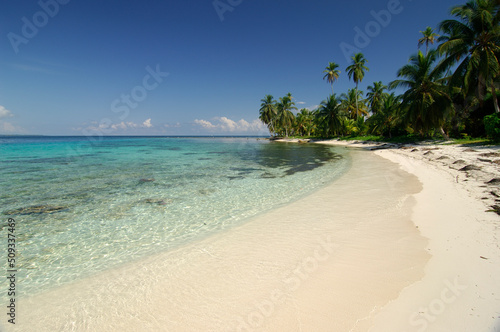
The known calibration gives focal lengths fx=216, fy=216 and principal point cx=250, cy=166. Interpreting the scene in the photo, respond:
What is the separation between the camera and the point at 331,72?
5638cm

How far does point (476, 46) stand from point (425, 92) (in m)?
6.02

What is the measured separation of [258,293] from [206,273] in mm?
1103

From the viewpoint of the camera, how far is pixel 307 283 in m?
3.43

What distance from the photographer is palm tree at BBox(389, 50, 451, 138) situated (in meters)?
24.5

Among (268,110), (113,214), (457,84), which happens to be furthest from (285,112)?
(113,214)

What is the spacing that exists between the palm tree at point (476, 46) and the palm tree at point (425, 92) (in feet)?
6.74

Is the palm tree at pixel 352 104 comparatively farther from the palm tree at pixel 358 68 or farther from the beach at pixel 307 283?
the beach at pixel 307 283

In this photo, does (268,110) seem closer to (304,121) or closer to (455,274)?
(304,121)

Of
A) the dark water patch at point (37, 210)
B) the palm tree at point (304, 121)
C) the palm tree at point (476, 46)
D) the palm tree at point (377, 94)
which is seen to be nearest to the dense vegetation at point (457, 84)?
the palm tree at point (476, 46)

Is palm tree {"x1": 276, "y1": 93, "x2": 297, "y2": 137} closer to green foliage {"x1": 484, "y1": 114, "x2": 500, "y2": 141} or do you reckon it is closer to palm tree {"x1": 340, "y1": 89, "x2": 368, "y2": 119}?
palm tree {"x1": 340, "y1": 89, "x2": 368, "y2": 119}

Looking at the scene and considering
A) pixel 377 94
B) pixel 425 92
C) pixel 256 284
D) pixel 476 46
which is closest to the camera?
pixel 256 284

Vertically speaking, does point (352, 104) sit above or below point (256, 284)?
above

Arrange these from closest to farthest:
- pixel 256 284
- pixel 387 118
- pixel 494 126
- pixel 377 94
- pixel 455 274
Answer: pixel 455 274, pixel 256 284, pixel 494 126, pixel 387 118, pixel 377 94

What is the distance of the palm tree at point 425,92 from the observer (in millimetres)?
24547
